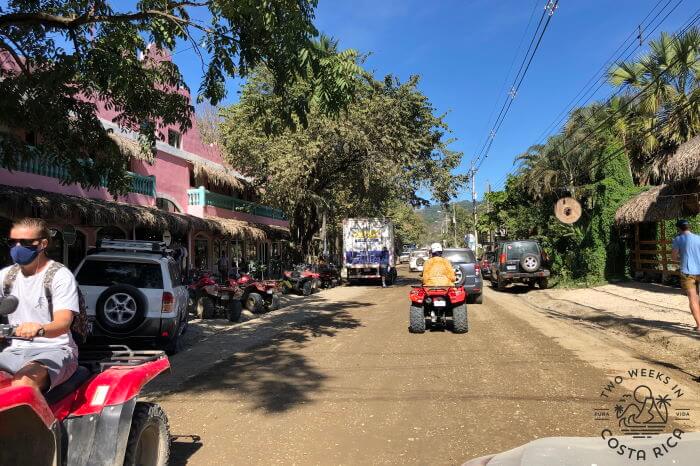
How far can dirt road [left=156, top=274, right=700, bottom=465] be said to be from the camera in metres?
4.48

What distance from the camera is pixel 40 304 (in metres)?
3.36

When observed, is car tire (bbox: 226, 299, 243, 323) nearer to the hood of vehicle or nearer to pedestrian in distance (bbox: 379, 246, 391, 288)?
the hood of vehicle

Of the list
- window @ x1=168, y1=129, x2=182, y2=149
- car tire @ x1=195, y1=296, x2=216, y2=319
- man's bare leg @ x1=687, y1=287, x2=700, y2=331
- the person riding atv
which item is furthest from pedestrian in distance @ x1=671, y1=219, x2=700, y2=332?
window @ x1=168, y1=129, x2=182, y2=149

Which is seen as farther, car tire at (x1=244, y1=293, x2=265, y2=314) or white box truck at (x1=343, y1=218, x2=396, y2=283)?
white box truck at (x1=343, y1=218, x2=396, y2=283)

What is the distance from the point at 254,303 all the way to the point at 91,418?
12.0 metres

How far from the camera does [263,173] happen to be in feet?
80.5

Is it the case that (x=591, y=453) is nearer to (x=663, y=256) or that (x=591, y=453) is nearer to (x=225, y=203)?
(x=663, y=256)

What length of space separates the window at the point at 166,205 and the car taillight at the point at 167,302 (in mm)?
12487

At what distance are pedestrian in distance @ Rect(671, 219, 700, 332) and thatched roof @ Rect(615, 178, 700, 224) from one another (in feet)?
25.3

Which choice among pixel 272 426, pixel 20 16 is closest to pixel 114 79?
pixel 20 16

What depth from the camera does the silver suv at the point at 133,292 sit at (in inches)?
298

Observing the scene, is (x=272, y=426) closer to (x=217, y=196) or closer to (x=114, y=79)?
(x=114, y=79)

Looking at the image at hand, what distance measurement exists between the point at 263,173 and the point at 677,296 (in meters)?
17.3

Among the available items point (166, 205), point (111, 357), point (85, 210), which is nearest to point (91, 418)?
point (111, 357)
